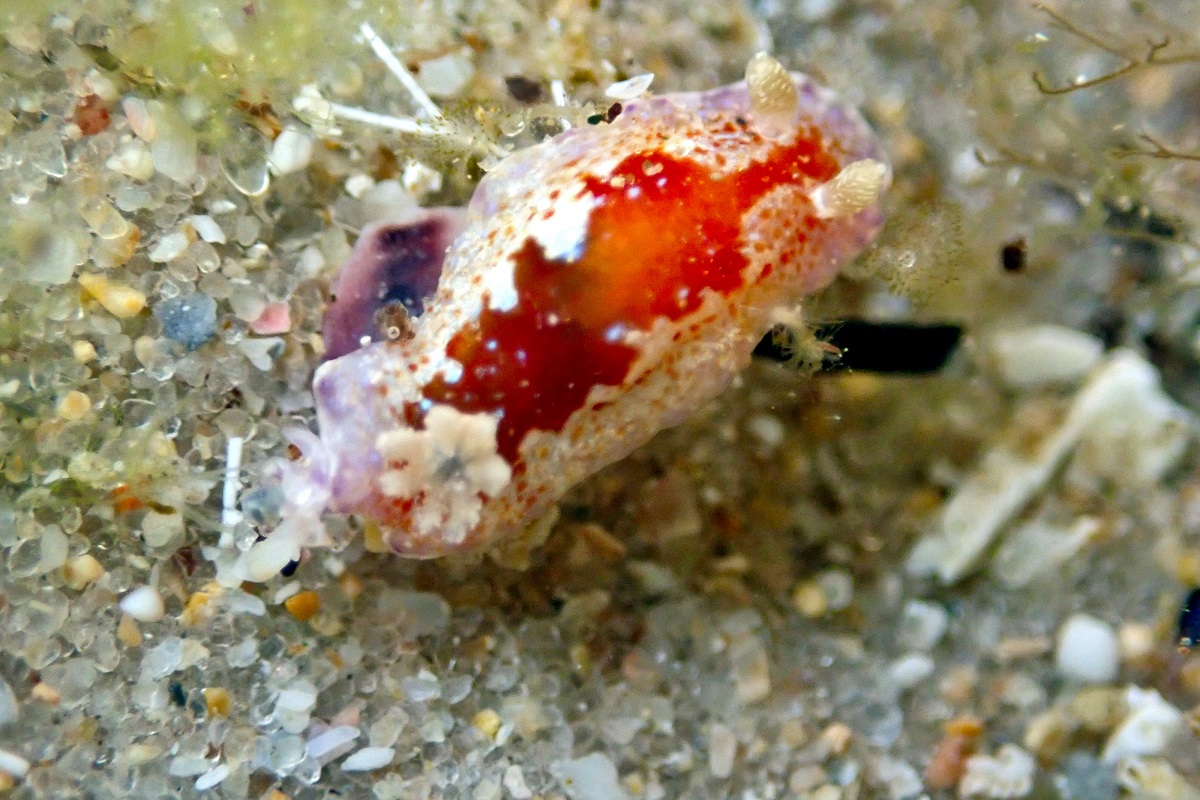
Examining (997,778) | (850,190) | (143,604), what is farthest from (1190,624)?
(143,604)

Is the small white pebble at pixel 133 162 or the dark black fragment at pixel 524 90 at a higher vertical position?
the small white pebble at pixel 133 162

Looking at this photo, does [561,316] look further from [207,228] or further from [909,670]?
[909,670]

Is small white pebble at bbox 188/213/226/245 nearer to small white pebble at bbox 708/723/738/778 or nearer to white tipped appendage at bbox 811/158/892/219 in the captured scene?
white tipped appendage at bbox 811/158/892/219

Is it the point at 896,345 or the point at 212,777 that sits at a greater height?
the point at 212,777

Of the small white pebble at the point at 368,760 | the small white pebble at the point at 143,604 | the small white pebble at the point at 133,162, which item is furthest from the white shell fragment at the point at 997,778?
the small white pebble at the point at 133,162

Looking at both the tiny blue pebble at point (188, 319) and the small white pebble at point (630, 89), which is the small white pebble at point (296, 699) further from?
the small white pebble at point (630, 89)

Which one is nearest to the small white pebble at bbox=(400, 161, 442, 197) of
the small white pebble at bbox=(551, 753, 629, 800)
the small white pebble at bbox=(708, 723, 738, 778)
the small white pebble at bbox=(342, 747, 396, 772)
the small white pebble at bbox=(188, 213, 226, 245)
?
the small white pebble at bbox=(188, 213, 226, 245)
